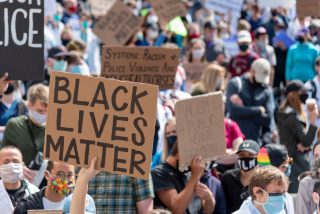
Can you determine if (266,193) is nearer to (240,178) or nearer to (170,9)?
(240,178)

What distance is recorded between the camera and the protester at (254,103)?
41.8 feet

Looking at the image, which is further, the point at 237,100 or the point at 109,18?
the point at 109,18

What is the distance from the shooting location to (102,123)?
6.82 m

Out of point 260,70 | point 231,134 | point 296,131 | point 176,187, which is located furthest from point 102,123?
point 260,70

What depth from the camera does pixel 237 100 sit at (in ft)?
41.9

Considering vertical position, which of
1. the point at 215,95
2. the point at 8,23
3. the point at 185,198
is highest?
the point at 8,23

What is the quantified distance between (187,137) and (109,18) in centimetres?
601

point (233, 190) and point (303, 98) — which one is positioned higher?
point (303, 98)

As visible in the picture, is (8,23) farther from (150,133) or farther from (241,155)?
(241,155)

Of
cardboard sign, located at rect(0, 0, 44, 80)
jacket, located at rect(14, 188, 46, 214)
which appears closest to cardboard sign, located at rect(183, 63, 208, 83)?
jacket, located at rect(14, 188, 46, 214)

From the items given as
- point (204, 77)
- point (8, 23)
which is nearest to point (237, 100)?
point (204, 77)

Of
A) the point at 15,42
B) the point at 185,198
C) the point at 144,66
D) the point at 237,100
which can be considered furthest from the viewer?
the point at 237,100

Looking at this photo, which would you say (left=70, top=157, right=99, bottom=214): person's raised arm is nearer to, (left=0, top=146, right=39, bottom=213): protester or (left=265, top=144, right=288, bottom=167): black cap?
(left=0, top=146, right=39, bottom=213): protester

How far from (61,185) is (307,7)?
512 centimetres
